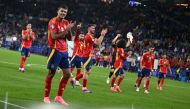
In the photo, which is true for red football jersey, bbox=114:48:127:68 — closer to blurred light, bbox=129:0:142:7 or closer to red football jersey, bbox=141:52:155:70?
red football jersey, bbox=141:52:155:70

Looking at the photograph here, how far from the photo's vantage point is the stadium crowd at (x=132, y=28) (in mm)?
45125

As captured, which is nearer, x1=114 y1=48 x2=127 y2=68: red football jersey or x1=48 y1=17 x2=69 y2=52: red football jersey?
x1=48 y1=17 x2=69 y2=52: red football jersey

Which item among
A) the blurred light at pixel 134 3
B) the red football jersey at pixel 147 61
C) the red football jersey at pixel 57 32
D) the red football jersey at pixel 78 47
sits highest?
the blurred light at pixel 134 3

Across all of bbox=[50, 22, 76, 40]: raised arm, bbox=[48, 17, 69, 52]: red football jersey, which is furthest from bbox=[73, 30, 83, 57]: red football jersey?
bbox=[50, 22, 76, 40]: raised arm

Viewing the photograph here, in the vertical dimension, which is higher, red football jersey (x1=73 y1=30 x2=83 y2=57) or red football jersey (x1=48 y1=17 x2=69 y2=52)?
red football jersey (x1=48 y1=17 x2=69 y2=52)

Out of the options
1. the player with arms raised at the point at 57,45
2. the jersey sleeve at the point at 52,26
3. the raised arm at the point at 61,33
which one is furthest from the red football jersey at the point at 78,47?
the raised arm at the point at 61,33

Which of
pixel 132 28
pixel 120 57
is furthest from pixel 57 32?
pixel 132 28

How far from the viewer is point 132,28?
174 ft

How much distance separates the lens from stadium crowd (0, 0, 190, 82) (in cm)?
4512

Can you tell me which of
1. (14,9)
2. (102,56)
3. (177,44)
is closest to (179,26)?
(177,44)

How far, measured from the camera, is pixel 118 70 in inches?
797

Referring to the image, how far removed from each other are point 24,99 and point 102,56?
34002 millimetres

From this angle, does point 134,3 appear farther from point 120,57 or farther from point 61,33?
point 61,33

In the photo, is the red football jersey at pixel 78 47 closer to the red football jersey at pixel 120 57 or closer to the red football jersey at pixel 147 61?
the red football jersey at pixel 120 57
